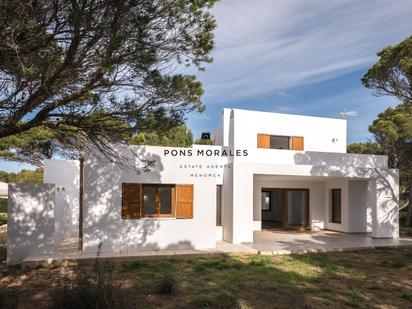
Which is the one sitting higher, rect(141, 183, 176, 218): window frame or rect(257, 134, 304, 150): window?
rect(257, 134, 304, 150): window

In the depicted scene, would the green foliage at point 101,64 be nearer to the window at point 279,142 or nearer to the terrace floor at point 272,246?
the terrace floor at point 272,246

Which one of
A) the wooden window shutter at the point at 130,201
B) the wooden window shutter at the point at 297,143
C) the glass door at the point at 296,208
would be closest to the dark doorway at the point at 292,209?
the glass door at the point at 296,208

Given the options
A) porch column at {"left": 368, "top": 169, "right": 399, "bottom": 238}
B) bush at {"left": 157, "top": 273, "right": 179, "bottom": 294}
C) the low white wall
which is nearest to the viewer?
bush at {"left": 157, "top": 273, "right": 179, "bottom": 294}

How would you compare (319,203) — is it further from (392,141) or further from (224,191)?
(392,141)

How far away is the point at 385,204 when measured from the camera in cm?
1606

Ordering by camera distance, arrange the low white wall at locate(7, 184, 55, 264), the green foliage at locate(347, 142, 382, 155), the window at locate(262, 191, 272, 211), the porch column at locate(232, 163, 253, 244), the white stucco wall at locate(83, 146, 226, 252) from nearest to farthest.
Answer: the low white wall at locate(7, 184, 55, 264), the white stucco wall at locate(83, 146, 226, 252), the porch column at locate(232, 163, 253, 244), the window at locate(262, 191, 272, 211), the green foliage at locate(347, 142, 382, 155)

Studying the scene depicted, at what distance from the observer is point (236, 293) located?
7.84 m

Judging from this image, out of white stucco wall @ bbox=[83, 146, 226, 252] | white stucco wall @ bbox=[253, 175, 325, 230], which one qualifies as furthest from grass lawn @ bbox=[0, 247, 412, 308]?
white stucco wall @ bbox=[253, 175, 325, 230]

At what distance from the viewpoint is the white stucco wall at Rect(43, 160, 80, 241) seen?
48.1 feet

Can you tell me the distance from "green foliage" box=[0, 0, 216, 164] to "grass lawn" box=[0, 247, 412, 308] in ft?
10.5

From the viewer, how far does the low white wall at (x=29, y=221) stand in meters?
10.9

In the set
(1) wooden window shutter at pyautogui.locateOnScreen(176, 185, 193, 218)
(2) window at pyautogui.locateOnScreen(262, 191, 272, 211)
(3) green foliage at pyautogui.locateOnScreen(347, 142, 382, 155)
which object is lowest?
(2) window at pyautogui.locateOnScreen(262, 191, 272, 211)

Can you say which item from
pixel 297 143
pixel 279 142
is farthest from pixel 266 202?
pixel 297 143

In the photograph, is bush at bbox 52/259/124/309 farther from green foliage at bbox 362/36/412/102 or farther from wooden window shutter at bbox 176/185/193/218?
green foliage at bbox 362/36/412/102
